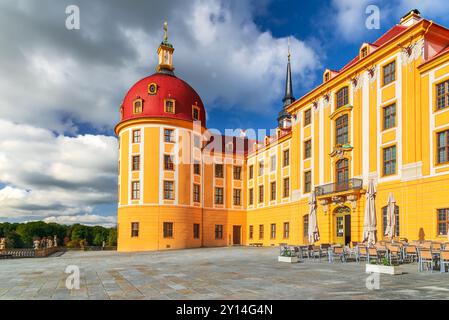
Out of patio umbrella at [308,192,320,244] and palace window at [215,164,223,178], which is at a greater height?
palace window at [215,164,223,178]

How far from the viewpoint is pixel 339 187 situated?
29.7 meters

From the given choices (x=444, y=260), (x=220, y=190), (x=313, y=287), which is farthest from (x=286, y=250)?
(x=220, y=190)

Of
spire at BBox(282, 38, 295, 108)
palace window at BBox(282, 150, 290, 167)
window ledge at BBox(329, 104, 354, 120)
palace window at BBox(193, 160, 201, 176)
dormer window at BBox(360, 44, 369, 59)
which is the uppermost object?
spire at BBox(282, 38, 295, 108)

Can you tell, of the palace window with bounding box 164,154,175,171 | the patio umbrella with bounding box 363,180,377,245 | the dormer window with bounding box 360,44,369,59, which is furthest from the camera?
the palace window with bounding box 164,154,175,171

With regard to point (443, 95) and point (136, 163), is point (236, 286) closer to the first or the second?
point (443, 95)

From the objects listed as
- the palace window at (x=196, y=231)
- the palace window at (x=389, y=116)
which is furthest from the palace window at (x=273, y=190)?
the palace window at (x=389, y=116)

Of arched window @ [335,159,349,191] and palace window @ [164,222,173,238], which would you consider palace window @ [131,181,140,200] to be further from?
arched window @ [335,159,349,191]

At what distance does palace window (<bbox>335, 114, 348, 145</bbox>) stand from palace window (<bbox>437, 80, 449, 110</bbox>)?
25.6 ft

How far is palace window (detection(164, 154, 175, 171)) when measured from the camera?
1552 inches

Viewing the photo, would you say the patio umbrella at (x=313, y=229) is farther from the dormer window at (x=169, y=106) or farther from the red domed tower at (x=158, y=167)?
the dormer window at (x=169, y=106)

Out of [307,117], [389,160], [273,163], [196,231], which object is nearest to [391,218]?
[389,160]

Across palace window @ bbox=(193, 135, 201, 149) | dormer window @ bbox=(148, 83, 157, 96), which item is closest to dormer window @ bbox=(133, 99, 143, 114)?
dormer window @ bbox=(148, 83, 157, 96)

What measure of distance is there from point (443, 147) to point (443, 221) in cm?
402
